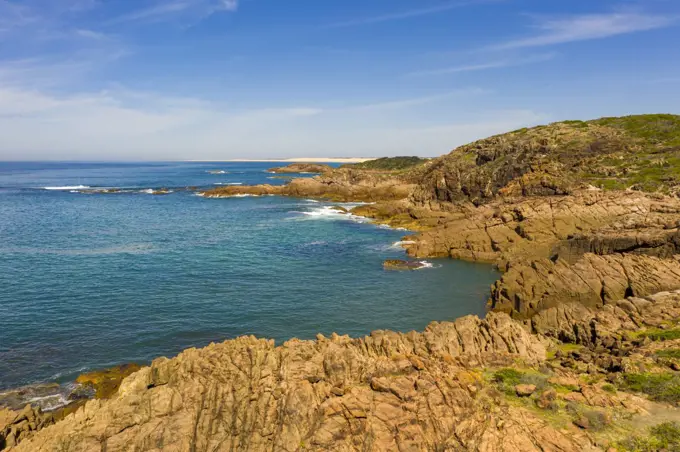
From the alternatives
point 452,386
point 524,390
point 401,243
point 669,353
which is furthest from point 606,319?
point 401,243

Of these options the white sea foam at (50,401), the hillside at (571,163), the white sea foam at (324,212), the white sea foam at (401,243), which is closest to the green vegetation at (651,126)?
the hillside at (571,163)

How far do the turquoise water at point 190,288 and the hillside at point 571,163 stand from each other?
22.0m

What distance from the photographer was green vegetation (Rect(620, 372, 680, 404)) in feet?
63.9

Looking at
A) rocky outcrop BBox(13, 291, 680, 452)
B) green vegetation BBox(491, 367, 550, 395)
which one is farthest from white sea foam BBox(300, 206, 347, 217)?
green vegetation BBox(491, 367, 550, 395)

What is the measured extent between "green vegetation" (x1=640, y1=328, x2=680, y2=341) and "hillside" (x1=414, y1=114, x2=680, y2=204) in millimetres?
45651

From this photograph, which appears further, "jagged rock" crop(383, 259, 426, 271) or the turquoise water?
"jagged rock" crop(383, 259, 426, 271)

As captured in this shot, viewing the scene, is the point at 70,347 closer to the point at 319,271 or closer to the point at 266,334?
the point at 266,334

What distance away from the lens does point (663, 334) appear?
26.1 metres

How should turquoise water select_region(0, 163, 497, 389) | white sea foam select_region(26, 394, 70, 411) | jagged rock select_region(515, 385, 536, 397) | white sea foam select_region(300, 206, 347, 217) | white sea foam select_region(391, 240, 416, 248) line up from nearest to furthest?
jagged rock select_region(515, 385, 536, 397) → white sea foam select_region(26, 394, 70, 411) → turquoise water select_region(0, 163, 497, 389) → white sea foam select_region(391, 240, 416, 248) → white sea foam select_region(300, 206, 347, 217)

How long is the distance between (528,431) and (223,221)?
3149 inches

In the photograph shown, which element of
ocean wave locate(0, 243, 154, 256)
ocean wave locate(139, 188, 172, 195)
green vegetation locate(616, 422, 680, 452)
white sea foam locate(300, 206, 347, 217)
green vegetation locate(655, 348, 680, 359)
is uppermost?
ocean wave locate(139, 188, 172, 195)

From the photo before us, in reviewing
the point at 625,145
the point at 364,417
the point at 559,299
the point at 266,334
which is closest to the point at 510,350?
the point at 364,417

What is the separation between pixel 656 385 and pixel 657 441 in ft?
14.0

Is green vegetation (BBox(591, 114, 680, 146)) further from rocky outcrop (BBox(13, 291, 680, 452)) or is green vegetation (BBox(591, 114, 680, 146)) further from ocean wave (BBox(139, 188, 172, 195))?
ocean wave (BBox(139, 188, 172, 195))
